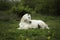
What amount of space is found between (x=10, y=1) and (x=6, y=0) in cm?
60

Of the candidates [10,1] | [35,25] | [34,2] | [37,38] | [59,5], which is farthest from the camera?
[10,1]

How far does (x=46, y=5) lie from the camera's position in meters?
22.8

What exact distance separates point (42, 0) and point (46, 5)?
0.63 metres

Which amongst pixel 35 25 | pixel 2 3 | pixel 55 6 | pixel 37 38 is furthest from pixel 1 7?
pixel 37 38

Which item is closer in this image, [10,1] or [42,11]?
[42,11]

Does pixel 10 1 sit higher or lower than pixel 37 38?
higher

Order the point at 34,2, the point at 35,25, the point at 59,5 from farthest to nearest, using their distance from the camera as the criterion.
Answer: the point at 34,2, the point at 59,5, the point at 35,25

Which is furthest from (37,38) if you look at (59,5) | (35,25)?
(59,5)

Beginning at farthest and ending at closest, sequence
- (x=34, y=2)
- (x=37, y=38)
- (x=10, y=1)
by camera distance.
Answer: (x=10, y=1) → (x=34, y=2) → (x=37, y=38)

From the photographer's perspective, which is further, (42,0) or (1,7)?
(1,7)

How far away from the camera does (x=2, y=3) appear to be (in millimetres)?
25312

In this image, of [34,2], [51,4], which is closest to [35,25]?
[51,4]

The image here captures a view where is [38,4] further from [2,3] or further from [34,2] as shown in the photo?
[2,3]

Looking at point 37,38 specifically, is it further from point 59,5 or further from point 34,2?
point 34,2
